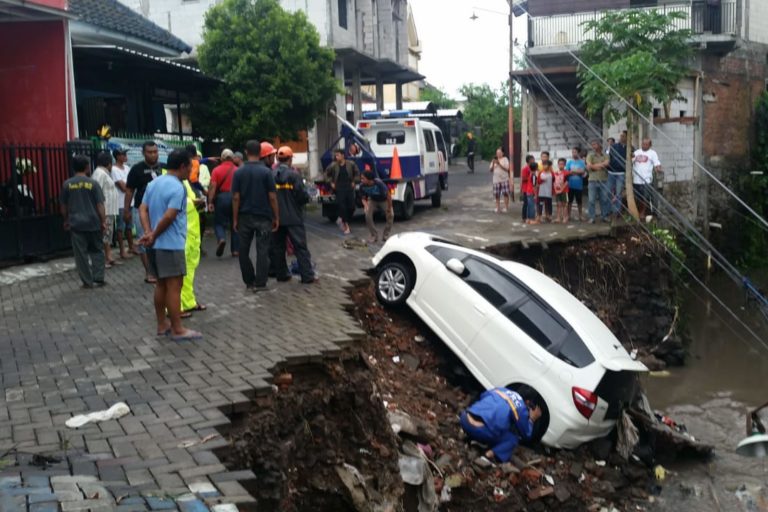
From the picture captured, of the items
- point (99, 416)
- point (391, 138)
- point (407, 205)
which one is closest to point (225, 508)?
point (99, 416)

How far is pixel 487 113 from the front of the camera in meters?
44.7

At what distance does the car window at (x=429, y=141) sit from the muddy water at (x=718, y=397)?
680 cm

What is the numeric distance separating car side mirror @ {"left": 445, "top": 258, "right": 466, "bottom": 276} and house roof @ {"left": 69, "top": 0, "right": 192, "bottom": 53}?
9.53 m

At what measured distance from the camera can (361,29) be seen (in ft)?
90.7

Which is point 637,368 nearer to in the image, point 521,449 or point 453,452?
point 521,449

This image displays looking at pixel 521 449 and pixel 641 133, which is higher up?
pixel 641 133

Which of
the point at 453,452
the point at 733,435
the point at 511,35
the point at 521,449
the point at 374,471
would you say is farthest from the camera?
the point at 511,35

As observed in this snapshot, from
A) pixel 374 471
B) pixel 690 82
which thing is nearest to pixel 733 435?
pixel 374 471

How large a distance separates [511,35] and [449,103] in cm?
3593

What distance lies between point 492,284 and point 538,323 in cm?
81

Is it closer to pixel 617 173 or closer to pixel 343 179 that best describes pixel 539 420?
pixel 343 179

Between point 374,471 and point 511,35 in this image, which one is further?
point 511,35

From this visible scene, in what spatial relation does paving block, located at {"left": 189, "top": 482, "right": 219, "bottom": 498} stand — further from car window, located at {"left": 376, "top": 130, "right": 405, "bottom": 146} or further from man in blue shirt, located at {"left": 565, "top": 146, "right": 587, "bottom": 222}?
car window, located at {"left": 376, "top": 130, "right": 405, "bottom": 146}

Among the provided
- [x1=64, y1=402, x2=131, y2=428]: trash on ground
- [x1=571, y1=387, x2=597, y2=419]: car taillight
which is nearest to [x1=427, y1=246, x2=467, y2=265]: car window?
[x1=571, y1=387, x2=597, y2=419]: car taillight
